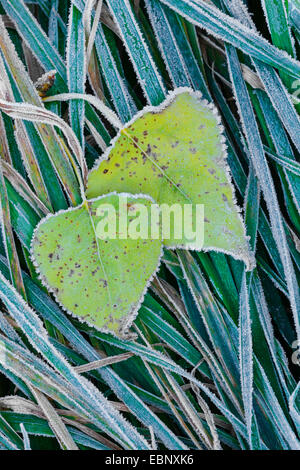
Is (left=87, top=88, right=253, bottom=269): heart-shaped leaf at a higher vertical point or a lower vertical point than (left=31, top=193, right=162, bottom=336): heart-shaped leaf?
higher

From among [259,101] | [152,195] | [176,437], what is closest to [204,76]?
[259,101]

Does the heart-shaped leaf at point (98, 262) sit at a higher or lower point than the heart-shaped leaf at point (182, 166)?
lower

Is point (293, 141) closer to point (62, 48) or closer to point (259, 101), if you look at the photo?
point (259, 101)
